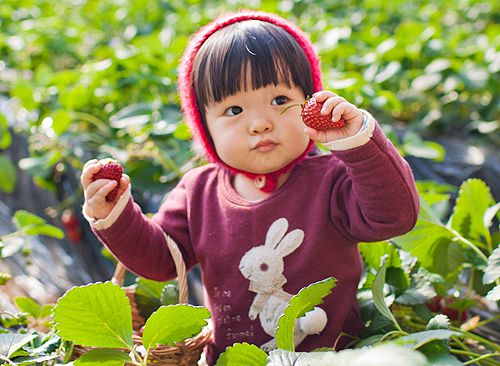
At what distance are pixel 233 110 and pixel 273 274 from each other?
0.27 m

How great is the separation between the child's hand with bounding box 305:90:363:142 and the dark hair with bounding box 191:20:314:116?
16 centimetres

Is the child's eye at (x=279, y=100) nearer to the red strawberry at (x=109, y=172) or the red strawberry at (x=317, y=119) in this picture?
the red strawberry at (x=317, y=119)

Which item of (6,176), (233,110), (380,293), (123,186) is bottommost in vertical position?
(6,176)

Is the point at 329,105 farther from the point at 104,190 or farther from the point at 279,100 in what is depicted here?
the point at 104,190

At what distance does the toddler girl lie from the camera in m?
1.15

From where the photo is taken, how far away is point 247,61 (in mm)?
1146

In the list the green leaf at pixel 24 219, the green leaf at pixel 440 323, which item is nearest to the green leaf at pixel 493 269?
the green leaf at pixel 440 323

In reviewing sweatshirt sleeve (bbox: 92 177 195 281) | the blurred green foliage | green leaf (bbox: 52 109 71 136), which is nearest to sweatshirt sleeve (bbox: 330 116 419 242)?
sweatshirt sleeve (bbox: 92 177 195 281)

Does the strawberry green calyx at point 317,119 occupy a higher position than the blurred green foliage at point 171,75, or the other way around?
the strawberry green calyx at point 317,119

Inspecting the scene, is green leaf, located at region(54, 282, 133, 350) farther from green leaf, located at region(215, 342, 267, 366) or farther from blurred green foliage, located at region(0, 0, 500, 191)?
blurred green foliage, located at region(0, 0, 500, 191)

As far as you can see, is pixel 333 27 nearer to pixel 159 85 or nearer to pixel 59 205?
pixel 159 85

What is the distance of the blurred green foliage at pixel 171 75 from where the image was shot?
6.35 feet

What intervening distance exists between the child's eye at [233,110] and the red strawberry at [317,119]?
0.18 metres

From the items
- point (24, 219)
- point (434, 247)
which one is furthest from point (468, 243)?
point (24, 219)
